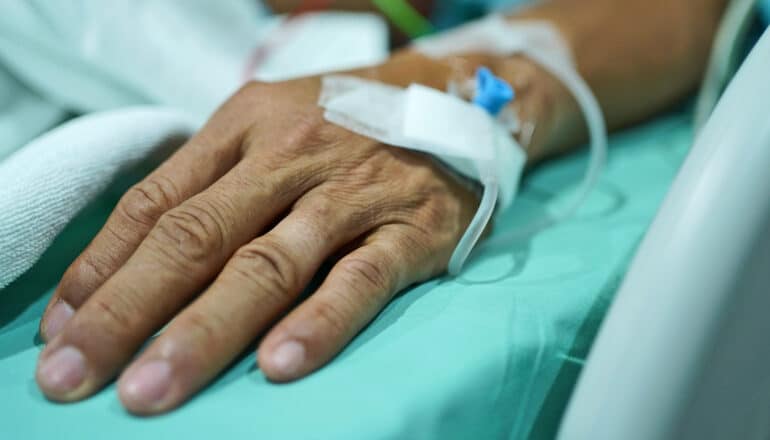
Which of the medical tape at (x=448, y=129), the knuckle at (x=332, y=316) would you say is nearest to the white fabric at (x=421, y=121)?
the medical tape at (x=448, y=129)

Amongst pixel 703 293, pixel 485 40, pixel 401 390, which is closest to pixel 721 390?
pixel 703 293

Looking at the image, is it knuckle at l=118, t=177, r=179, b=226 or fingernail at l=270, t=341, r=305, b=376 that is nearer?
fingernail at l=270, t=341, r=305, b=376

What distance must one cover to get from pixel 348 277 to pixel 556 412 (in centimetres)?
21

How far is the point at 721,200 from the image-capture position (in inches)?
18.6

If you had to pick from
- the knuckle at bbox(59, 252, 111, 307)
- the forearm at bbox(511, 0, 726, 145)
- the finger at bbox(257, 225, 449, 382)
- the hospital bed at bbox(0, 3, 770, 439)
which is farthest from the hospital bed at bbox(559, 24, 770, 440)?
the forearm at bbox(511, 0, 726, 145)

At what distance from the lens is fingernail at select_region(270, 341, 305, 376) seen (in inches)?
19.7

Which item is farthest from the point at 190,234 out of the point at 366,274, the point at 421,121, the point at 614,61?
the point at 614,61

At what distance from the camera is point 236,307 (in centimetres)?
52

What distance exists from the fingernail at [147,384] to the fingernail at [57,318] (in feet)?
0.37

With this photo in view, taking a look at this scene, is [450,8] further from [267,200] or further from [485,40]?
[267,200]

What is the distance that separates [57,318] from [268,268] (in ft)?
0.57

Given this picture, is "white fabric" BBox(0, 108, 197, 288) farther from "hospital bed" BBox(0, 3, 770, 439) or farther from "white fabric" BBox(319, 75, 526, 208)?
"white fabric" BBox(319, 75, 526, 208)

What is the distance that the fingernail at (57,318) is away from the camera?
1.82 feet

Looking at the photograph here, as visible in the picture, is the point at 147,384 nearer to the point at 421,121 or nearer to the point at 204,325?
the point at 204,325
